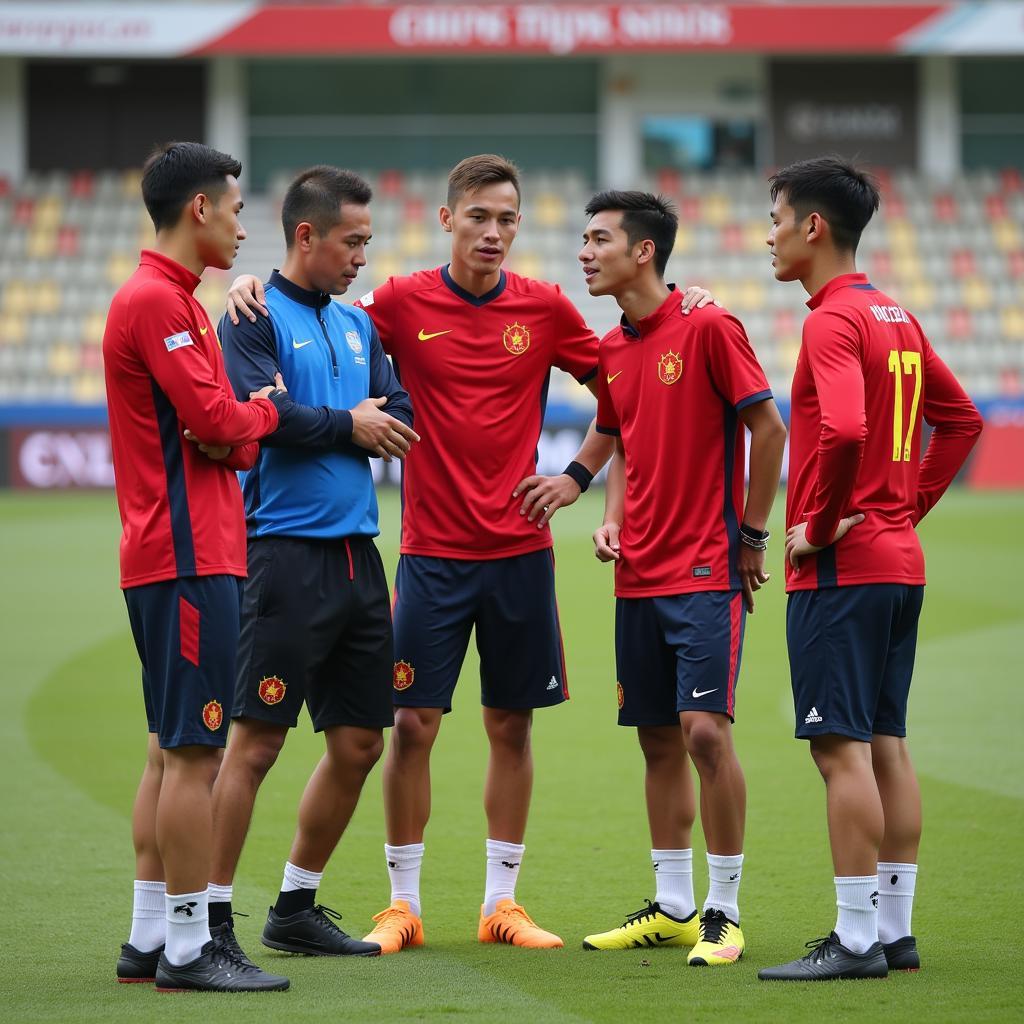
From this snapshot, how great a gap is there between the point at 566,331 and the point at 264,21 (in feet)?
78.1

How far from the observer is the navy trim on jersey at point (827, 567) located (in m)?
4.70

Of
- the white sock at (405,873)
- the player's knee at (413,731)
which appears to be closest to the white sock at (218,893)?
the white sock at (405,873)

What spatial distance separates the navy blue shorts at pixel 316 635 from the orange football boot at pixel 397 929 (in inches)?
23.6

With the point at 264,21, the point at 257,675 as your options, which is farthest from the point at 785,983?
the point at 264,21

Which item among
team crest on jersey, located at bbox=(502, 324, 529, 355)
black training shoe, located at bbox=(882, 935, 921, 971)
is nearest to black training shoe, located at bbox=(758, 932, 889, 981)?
black training shoe, located at bbox=(882, 935, 921, 971)

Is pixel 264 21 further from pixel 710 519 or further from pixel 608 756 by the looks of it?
pixel 710 519

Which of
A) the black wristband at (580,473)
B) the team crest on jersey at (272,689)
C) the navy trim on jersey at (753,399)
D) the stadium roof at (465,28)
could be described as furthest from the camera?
the stadium roof at (465,28)

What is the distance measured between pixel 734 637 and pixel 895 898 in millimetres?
931

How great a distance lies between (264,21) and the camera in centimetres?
2775

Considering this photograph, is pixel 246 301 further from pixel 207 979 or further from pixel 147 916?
pixel 207 979

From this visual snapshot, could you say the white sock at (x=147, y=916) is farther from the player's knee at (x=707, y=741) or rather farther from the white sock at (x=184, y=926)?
the player's knee at (x=707, y=741)

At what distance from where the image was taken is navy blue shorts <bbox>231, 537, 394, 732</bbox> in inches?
195

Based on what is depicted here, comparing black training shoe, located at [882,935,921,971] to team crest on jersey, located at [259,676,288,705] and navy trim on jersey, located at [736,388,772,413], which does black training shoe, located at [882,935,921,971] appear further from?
team crest on jersey, located at [259,676,288,705]

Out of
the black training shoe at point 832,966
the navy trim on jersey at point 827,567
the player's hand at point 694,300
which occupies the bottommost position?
the black training shoe at point 832,966
